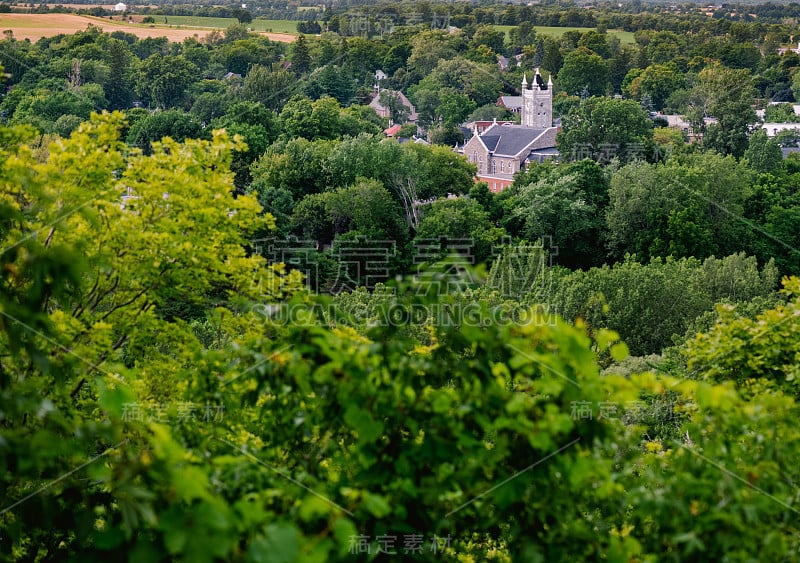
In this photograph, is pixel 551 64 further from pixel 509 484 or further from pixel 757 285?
pixel 509 484

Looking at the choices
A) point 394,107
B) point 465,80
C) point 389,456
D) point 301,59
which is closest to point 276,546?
point 389,456

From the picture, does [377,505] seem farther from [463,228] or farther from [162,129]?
[162,129]

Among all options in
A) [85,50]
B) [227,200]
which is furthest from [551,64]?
[227,200]

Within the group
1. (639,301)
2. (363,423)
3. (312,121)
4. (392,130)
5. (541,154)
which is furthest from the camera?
(392,130)

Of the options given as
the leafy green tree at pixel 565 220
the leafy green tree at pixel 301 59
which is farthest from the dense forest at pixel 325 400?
the leafy green tree at pixel 301 59

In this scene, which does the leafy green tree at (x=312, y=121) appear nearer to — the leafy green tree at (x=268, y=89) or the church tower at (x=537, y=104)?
the leafy green tree at (x=268, y=89)

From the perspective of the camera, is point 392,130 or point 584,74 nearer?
point 392,130

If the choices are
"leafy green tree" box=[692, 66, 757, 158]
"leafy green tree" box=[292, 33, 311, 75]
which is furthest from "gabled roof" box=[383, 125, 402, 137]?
"leafy green tree" box=[692, 66, 757, 158]

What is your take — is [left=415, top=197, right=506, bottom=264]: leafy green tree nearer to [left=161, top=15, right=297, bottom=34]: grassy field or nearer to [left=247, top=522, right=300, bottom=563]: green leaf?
[left=247, top=522, right=300, bottom=563]: green leaf
